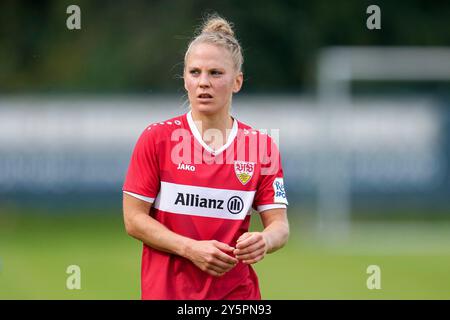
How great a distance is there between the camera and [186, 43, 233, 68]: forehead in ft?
13.9

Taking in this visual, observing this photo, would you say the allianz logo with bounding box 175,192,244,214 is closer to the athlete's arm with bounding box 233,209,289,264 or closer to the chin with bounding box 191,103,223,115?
the athlete's arm with bounding box 233,209,289,264

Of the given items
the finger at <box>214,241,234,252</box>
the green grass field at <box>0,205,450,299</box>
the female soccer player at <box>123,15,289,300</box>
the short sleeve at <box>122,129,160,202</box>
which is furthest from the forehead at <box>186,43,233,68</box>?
the green grass field at <box>0,205,450,299</box>

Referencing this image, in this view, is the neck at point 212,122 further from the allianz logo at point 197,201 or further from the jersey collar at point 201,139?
the allianz logo at point 197,201

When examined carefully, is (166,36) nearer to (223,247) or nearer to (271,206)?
(271,206)

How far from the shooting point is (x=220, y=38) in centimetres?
432

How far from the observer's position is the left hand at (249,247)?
13.0 feet

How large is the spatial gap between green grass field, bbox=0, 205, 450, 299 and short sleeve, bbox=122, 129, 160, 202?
4.51 meters

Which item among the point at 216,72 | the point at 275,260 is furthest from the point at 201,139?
the point at 275,260

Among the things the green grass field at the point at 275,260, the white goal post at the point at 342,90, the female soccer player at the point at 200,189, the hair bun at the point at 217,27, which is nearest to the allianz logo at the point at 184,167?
the female soccer player at the point at 200,189

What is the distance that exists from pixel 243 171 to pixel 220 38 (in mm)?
641

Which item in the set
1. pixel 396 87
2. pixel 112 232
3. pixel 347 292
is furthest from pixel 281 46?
pixel 347 292
